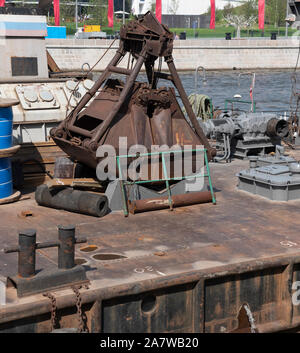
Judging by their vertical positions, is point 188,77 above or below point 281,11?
below

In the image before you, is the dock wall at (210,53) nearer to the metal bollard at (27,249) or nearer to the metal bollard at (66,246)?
the metal bollard at (66,246)

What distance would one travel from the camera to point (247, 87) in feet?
172

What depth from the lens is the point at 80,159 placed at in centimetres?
1236

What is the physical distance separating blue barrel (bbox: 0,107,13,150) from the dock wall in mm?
48134

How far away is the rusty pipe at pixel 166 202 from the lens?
37.3ft

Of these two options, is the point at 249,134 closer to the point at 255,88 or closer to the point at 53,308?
the point at 53,308

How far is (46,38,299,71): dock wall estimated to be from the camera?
59.7 m

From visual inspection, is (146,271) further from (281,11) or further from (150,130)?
(281,11)

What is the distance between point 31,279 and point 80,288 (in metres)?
0.62

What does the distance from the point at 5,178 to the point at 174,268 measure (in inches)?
182

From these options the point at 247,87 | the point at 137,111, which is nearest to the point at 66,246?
the point at 137,111

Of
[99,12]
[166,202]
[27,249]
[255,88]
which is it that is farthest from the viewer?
[99,12]

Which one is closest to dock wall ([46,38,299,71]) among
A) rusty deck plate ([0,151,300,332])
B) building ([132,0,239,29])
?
building ([132,0,239,29])

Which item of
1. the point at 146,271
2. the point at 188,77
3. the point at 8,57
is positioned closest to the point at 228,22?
the point at 188,77
